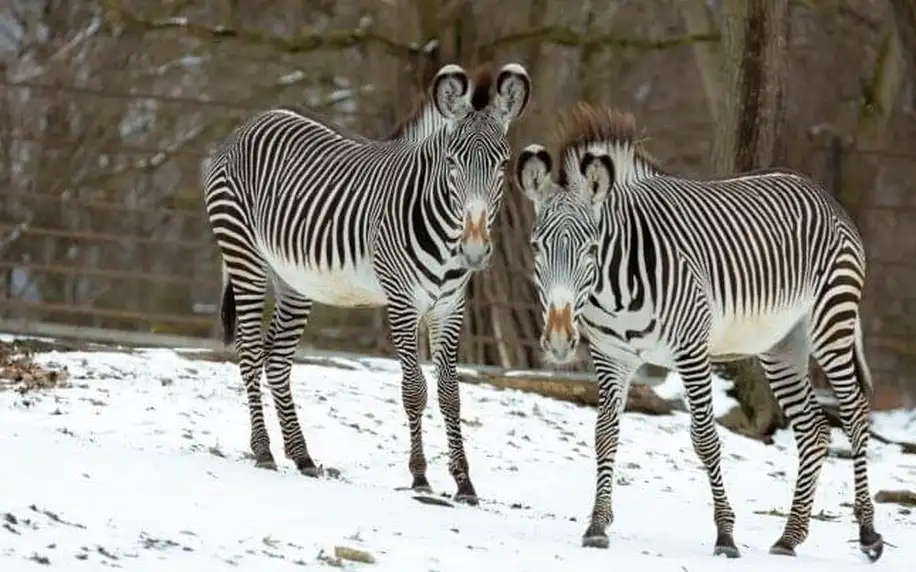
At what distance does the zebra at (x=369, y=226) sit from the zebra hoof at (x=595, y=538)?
1.12m

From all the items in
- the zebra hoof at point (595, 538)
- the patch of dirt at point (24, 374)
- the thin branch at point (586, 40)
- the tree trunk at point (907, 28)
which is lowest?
the patch of dirt at point (24, 374)

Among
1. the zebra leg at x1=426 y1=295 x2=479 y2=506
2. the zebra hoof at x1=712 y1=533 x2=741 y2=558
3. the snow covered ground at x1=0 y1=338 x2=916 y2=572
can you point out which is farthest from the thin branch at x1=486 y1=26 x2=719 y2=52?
the zebra hoof at x1=712 y1=533 x2=741 y2=558

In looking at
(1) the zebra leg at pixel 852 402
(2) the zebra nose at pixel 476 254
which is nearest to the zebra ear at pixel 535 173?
(2) the zebra nose at pixel 476 254

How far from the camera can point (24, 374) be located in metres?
11.4

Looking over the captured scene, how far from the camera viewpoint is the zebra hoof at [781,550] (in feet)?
28.5

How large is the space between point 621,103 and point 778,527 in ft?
40.9

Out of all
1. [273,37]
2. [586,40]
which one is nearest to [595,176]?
[586,40]

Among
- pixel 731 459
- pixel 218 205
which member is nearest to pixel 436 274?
pixel 218 205

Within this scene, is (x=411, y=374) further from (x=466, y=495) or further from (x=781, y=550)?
(x=781, y=550)

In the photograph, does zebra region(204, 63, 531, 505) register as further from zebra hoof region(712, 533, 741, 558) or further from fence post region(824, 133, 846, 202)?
fence post region(824, 133, 846, 202)

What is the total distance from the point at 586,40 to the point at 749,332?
826 cm

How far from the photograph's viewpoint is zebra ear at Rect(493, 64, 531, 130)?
29.5 feet

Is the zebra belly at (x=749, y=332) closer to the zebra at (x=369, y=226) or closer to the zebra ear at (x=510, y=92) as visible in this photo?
the zebra at (x=369, y=226)

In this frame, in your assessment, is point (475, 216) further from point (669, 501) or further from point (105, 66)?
point (105, 66)
